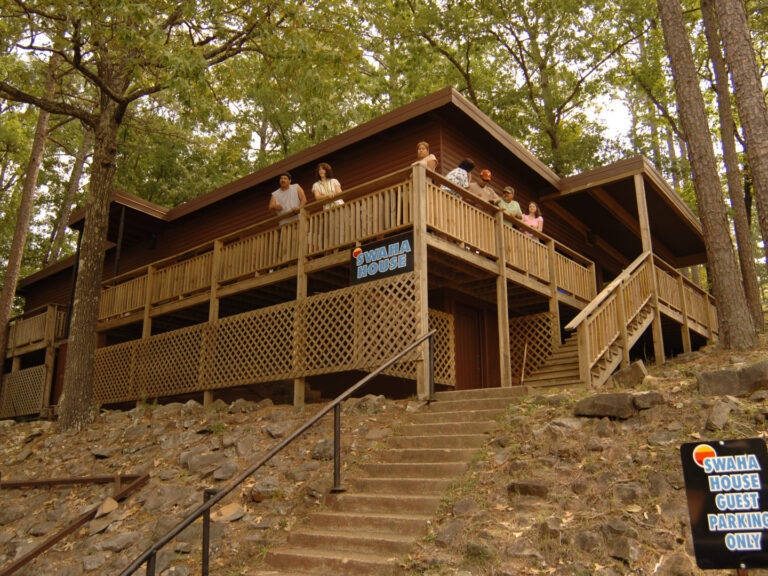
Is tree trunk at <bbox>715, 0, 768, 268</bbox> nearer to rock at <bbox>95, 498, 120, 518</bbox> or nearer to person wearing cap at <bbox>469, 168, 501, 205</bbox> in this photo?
person wearing cap at <bbox>469, 168, 501, 205</bbox>

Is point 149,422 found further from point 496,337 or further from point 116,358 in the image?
point 496,337

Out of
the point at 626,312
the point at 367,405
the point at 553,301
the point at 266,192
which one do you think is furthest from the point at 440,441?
the point at 266,192


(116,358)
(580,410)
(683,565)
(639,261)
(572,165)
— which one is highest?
(572,165)

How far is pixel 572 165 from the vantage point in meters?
23.8

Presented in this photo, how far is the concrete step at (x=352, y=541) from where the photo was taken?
19.0ft

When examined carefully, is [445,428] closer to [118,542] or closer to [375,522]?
[375,522]

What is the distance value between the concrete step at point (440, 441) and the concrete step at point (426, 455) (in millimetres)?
155

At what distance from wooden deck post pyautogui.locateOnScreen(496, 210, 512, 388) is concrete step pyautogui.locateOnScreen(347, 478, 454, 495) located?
3885 mm

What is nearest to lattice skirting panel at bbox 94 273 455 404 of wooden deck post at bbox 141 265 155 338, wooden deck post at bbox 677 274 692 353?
wooden deck post at bbox 141 265 155 338

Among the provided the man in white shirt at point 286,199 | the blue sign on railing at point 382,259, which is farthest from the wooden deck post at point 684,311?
the man in white shirt at point 286,199

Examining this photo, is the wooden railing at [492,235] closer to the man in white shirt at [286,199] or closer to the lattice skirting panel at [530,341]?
the lattice skirting panel at [530,341]

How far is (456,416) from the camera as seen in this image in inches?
323

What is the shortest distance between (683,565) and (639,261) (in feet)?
29.2

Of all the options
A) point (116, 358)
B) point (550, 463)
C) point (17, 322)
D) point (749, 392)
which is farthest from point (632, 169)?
point (17, 322)
